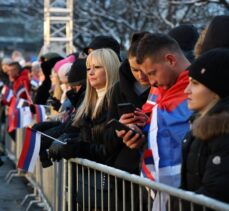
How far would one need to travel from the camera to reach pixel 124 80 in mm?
5258

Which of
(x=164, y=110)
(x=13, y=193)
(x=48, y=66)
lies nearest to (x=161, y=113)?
(x=164, y=110)

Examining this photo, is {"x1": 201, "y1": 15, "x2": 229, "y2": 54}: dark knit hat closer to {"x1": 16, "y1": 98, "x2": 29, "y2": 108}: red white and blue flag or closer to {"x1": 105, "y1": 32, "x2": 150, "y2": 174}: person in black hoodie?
{"x1": 105, "y1": 32, "x2": 150, "y2": 174}: person in black hoodie

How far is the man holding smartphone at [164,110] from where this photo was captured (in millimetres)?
4387

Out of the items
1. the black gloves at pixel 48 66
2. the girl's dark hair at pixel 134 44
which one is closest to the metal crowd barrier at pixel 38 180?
the black gloves at pixel 48 66

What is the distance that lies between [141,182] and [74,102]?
107 inches

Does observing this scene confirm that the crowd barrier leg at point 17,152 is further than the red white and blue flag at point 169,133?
Yes

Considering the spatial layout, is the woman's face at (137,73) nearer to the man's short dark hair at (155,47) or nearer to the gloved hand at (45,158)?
the man's short dark hair at (155,47)

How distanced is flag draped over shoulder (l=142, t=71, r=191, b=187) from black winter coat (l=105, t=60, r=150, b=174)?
439 millimetres

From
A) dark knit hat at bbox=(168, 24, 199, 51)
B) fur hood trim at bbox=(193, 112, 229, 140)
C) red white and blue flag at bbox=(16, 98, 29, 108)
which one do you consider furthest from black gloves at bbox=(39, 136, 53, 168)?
red white and blue flag at bbox=(16, 98, 29, 108)

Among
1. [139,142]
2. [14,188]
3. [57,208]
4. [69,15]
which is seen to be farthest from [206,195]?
[69,15]

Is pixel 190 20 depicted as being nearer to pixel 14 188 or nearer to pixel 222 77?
pixel 14 188

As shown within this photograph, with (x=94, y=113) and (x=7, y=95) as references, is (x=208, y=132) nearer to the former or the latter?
(x=94, y=113)

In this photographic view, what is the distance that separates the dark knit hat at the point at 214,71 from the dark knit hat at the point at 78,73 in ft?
10.2

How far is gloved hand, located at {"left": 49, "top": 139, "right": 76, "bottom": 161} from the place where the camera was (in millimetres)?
5363
